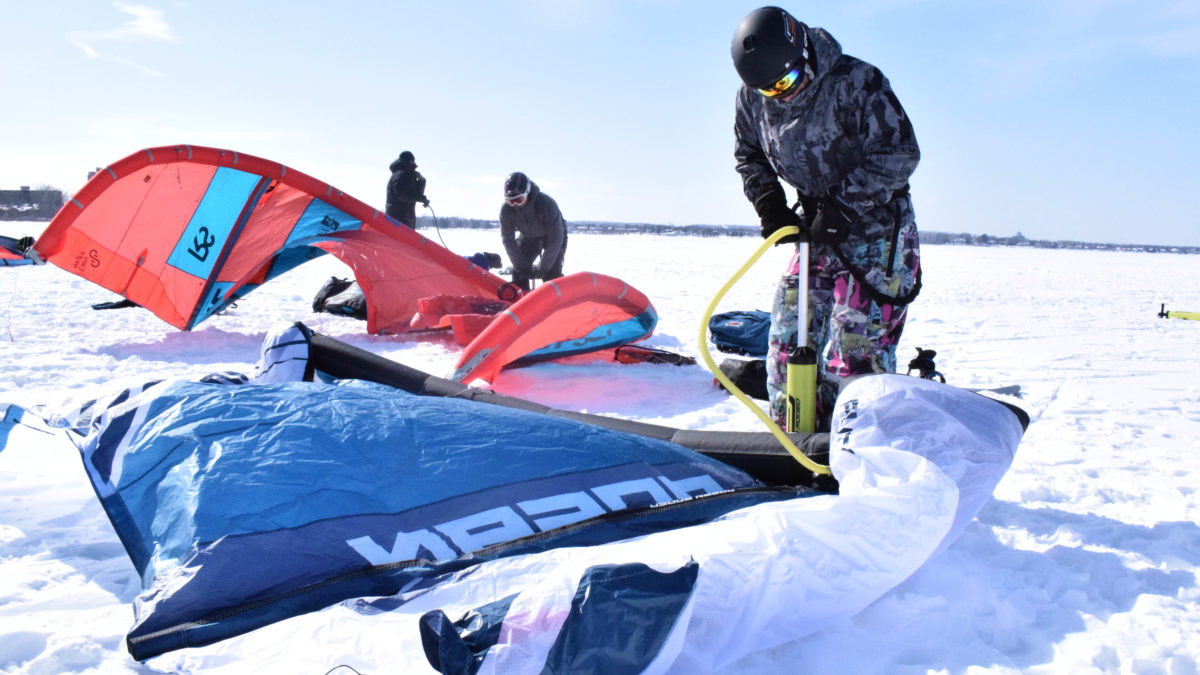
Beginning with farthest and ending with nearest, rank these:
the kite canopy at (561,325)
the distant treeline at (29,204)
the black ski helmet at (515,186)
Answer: the distant treeline at (29,204)
the black ski helmet at (515,186)
the kite canopy at (561,325)

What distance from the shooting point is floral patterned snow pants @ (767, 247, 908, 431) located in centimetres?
264

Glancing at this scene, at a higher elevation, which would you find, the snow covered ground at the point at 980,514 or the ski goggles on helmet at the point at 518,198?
the ski goggles on helmet at the point at 518,198

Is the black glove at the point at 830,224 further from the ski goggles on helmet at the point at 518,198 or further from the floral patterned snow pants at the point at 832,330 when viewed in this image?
the ski goggles on helmet at the point at 518,198

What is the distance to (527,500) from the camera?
5.89ft

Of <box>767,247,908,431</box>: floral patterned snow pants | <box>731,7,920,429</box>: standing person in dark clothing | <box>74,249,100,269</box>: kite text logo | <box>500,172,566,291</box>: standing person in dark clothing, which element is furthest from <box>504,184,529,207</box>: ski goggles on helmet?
<box>767,247,908,431</box>: floral patterned snow pants

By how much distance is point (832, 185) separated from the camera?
2615mm

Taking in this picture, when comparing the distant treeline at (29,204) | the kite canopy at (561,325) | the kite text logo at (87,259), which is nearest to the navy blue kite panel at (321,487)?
the kite canopy at (561,325)

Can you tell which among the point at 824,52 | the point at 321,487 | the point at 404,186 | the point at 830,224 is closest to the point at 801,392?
the point at 830,224

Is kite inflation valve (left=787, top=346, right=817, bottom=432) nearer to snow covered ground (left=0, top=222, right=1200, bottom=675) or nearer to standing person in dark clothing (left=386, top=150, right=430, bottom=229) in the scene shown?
snow covered ground (left=0, top=222, right=1200, bottom=675)

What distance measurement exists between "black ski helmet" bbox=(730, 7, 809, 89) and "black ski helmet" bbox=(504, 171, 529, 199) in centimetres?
501

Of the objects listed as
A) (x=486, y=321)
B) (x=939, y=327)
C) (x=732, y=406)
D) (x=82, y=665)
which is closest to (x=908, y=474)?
(x=82, y=665)

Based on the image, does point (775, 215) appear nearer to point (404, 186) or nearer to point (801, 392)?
point (801, 392)

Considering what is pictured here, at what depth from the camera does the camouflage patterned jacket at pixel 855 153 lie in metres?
2.50

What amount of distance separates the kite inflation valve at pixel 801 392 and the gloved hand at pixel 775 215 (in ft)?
1.38
